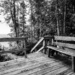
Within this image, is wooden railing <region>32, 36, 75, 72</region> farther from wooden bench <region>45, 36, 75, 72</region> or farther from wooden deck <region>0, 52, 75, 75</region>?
wooden deck <region>0, 52, 75, 75</region>

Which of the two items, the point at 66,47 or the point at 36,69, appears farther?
the point at 66,47

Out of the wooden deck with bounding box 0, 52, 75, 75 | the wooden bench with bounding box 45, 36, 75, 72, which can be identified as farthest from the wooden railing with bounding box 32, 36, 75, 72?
the wooden deck with bounding box 0, 52, 75, 75

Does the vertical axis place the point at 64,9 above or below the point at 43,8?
below

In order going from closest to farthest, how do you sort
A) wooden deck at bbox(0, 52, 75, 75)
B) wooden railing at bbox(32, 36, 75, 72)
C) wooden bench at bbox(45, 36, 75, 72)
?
wooden deck at bbox(0, 52, 75, 75) < wooden bench at bbox(45, 36, 75, 72) < wooden railing at bbox(32, 36, 75, 72)

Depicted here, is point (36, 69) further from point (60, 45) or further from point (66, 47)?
point (66, 47)

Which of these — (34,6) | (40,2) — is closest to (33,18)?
(34,6)

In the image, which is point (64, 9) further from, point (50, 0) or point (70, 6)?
point (50, 0)

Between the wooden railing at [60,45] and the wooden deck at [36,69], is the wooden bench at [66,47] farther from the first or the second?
the wooden deck at [36,69]

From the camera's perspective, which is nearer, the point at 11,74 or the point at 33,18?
the point at 11,74

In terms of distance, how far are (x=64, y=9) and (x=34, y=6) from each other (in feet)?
17.4

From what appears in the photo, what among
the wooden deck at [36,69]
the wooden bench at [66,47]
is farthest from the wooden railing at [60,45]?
the wooden deck at [36,69]

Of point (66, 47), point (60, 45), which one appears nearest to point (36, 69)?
point (60, 45)

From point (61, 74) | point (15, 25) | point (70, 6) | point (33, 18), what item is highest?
point (70, 6)

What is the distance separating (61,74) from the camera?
2.39 metres
